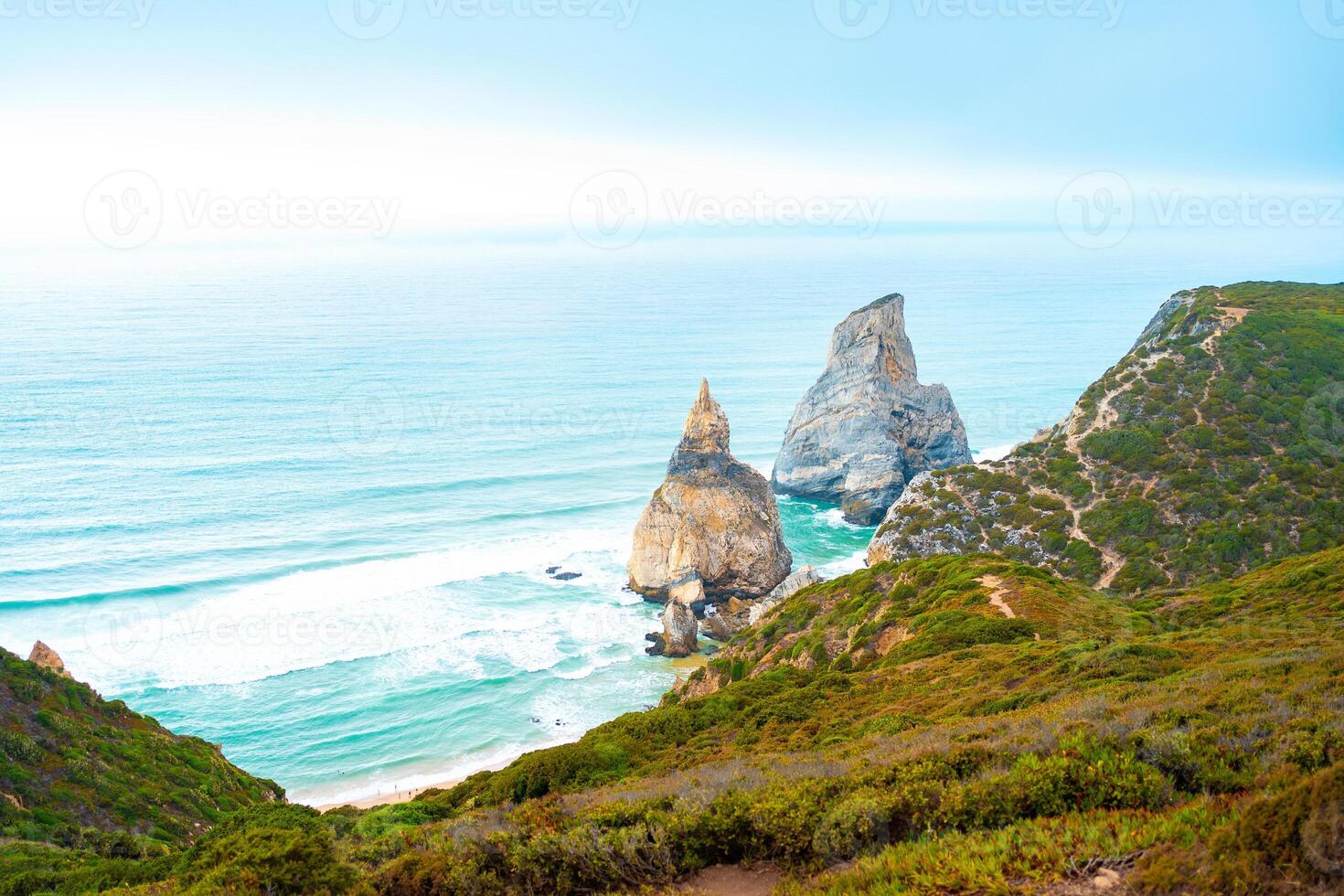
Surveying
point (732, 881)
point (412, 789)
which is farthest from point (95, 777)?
point (732, 881)

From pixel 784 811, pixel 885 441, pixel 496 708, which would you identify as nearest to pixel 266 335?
pixel 885 441

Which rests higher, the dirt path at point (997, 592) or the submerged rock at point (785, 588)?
the dirt path at point (997, 592)

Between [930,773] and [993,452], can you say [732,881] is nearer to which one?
[930,773]

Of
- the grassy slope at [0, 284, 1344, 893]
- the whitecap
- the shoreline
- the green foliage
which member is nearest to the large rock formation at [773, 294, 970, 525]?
the whitecap

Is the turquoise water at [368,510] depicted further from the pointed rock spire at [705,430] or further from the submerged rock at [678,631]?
the pointed rock spire at [705,430]

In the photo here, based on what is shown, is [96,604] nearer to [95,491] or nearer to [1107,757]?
[95,491]

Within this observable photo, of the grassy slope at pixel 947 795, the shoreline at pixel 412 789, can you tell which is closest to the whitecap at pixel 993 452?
the shoreline at pixel 412 789

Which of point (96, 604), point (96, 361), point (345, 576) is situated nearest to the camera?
point (96, 604)
